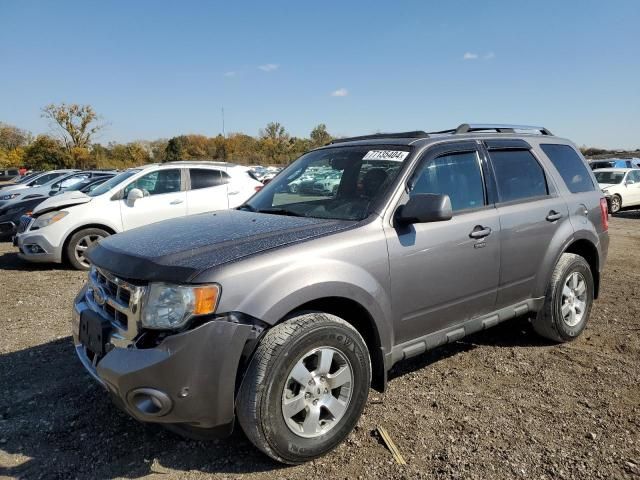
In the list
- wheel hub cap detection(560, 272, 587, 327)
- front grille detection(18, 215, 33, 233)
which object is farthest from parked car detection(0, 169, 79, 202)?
wheel hub cap detection(560, 272, 587, 327)

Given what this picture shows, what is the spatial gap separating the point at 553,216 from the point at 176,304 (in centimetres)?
322

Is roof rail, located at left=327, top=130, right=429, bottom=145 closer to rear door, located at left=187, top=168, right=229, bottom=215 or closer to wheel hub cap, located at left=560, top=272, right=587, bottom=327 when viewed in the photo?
wheel hub cap, located at left=560, top=272, right=587, bottom=327

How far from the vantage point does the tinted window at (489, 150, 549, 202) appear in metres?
3.93

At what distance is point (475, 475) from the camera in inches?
103

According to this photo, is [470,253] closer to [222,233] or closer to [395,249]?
[395,249]

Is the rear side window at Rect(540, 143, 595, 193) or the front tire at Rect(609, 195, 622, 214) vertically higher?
the rear side window at Rect(540, 143, 595, 193)

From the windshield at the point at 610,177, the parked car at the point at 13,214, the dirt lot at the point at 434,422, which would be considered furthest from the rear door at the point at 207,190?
the windshield at the point at 610,177

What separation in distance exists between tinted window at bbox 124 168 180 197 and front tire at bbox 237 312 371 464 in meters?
6.49

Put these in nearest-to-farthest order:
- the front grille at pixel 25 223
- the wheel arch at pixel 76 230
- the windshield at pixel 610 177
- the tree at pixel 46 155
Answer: the wheel arch at pixel 76 230, the front grille at pixel 25 223, the windshield at pixel 610 177, the tree at pixel 46 155

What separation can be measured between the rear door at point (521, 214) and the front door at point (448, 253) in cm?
15

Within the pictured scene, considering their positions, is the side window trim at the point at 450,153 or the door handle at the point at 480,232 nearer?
the side window trim at the point at 450,153

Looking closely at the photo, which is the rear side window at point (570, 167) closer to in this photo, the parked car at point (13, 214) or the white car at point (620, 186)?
the parked car at point (13, 214)

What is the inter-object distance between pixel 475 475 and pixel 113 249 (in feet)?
7.85

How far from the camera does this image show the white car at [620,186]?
1717 centimetres
